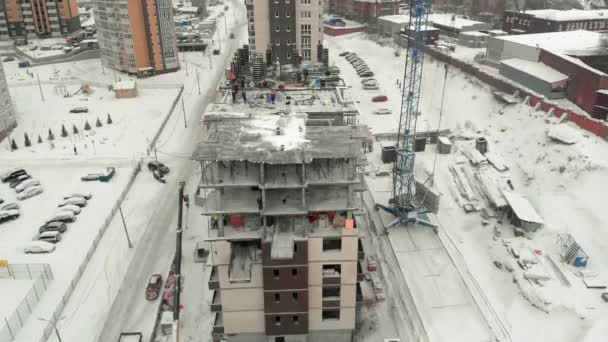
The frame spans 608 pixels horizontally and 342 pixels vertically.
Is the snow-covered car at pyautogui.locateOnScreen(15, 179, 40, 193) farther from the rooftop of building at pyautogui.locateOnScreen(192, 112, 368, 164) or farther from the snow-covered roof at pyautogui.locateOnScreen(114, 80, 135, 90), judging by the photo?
the snow-covered roof at pyautogui.locateOnScreen(114, 80, 135, 90)

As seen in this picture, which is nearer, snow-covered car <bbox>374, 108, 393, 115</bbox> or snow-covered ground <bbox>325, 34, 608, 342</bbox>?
snow-covered ground <bbox>325, 34, 608, 342</bbox>

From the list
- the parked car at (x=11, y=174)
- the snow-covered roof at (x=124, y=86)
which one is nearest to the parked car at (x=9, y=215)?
the parked car at (x=11, y=174)

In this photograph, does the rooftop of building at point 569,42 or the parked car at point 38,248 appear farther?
the rooftop of building at point 569,42

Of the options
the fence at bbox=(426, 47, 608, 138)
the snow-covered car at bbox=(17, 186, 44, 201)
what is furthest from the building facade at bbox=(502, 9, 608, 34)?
the snow-covered car at bbox=(17, 186, 44, 201)

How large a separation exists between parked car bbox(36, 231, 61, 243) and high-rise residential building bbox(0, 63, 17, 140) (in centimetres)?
2785

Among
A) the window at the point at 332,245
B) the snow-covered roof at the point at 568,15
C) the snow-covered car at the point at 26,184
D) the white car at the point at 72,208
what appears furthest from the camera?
the snow-covered roof at the point at 568,15

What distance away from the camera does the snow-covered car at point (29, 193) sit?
42.8 meters

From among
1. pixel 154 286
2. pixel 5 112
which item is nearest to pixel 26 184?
pixel 5 112

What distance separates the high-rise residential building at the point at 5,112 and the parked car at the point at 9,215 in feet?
72.0

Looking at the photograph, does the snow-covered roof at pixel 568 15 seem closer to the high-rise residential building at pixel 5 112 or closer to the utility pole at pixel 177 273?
the utility pole at pixel 177 273

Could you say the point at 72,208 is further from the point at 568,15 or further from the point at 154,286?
the point at 568,15

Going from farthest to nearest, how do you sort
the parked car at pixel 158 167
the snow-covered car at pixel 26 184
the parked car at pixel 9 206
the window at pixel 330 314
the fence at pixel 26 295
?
1. the parked car at pixel 158 167
2. the snow-covered car at pixel 26 184
3. the parked car at pixel 9 206
4. the fence at pixel 26 295
5. the window at pixel 330 314

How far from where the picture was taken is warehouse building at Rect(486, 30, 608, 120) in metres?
49.2

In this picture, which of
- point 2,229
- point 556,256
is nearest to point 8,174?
point 2,229
